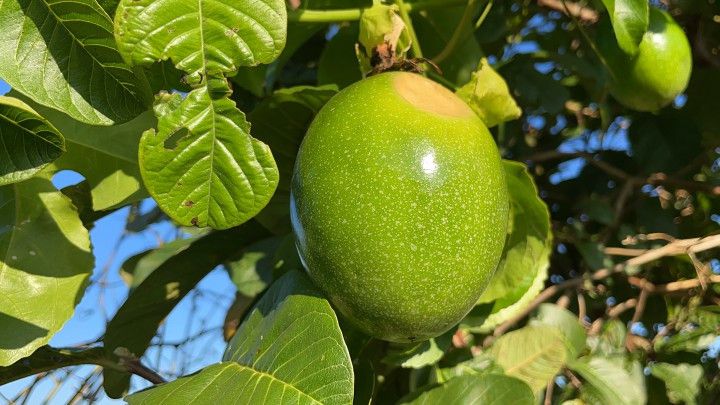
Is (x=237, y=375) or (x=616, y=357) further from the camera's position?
(x=616, y=357)

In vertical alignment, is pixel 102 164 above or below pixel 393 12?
below

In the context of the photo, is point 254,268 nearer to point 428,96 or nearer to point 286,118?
point 286,118

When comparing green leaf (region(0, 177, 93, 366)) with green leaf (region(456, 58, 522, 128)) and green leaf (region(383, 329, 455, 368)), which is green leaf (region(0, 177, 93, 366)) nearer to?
green leaf (region(383, 329, 455, 368))

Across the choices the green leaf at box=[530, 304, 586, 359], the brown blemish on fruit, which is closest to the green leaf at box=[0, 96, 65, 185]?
the brown blemish on fruit

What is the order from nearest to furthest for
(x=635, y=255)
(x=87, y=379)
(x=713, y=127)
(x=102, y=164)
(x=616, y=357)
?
(x=102, y=164)
(x=87, y=379)
(x=616, y=357)
(x=635, y=255)
(x=713, y=127)

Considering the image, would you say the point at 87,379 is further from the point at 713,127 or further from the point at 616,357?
the point at 713,127

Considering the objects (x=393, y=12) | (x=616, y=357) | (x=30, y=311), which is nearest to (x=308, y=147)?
(x=393, y=12)
